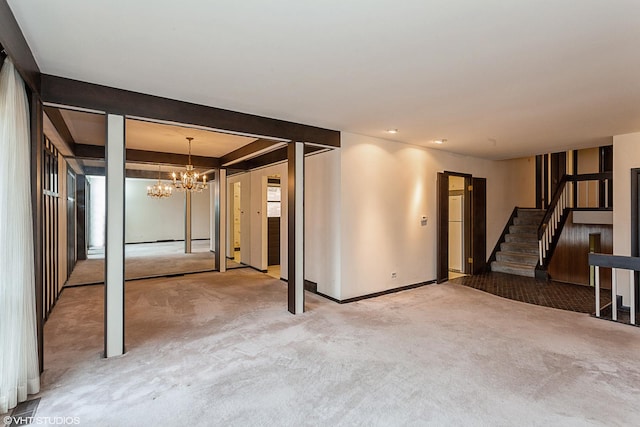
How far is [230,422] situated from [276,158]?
4.90m

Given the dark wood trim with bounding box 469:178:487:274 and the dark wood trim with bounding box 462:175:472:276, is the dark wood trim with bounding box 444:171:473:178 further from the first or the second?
the dark wood trim with bounding box 469:178:487:274

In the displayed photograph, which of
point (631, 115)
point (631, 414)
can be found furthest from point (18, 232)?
point (631, 115)

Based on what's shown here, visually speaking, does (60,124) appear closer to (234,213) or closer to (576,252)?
(234,213)

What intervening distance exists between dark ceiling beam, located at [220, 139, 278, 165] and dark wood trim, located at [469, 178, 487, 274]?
4.31m

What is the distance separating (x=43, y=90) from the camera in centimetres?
270

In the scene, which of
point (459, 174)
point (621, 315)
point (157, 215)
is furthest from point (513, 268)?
point (157, 215)

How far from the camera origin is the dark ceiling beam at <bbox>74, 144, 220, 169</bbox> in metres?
5.75

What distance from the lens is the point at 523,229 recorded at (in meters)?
7.43

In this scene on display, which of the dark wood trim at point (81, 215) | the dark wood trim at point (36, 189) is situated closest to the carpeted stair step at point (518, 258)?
the dark wood trim at point (36, 189)

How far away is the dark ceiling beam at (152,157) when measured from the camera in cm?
575

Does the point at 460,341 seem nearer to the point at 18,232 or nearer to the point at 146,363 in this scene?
the point at 146,363

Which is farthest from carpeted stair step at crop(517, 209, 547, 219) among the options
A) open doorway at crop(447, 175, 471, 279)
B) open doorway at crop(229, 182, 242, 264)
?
open doorway at crop(229, 182, 242, 264)

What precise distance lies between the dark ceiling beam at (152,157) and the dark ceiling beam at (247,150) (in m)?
0.34

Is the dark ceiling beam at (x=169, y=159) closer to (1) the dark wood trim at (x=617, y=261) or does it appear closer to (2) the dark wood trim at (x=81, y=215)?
(2) the dark wood trim at (x=81, y=215)
